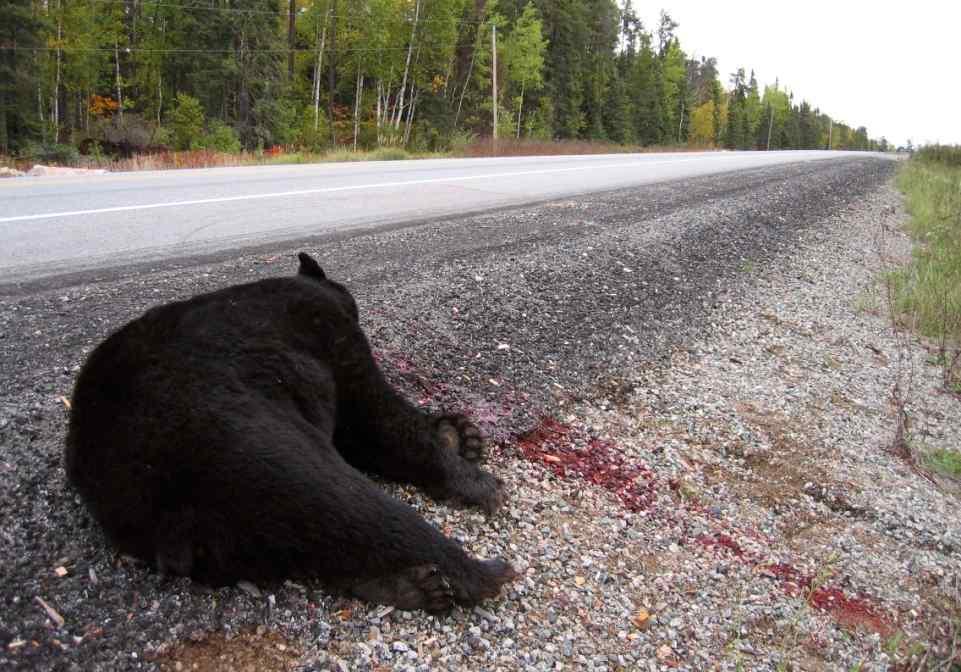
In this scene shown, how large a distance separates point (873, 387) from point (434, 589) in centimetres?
488

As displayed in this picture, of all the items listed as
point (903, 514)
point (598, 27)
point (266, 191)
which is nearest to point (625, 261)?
point (903, 514)

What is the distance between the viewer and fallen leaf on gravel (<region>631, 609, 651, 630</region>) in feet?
8.78

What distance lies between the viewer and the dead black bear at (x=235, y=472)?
2049 mm

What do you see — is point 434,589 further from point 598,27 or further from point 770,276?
point 598,27

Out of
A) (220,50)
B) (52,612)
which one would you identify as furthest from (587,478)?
(220,50)

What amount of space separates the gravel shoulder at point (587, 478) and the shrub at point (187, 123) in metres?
33.5

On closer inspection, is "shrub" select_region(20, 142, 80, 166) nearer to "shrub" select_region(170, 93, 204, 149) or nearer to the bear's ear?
"shrub" select_region(170, 93, 204, 149)

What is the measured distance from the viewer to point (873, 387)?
5.83 m

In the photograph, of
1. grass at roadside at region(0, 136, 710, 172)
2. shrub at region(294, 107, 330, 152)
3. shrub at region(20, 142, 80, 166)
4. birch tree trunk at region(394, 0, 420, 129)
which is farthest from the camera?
birch tree trunk at region(394, 0, 420, 129)

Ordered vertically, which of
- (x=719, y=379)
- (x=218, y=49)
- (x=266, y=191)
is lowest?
(x=719, y=379)

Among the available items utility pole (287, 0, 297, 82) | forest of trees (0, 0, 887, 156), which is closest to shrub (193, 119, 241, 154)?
forest of trees (0, 0, 887, 156)

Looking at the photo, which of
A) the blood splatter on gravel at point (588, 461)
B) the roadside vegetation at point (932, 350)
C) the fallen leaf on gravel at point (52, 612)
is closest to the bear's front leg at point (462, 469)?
the blood splatter on gravel at point (588, 461)

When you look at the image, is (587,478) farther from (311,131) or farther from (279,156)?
(311,131)

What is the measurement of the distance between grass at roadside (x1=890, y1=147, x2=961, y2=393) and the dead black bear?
563 centimetres
